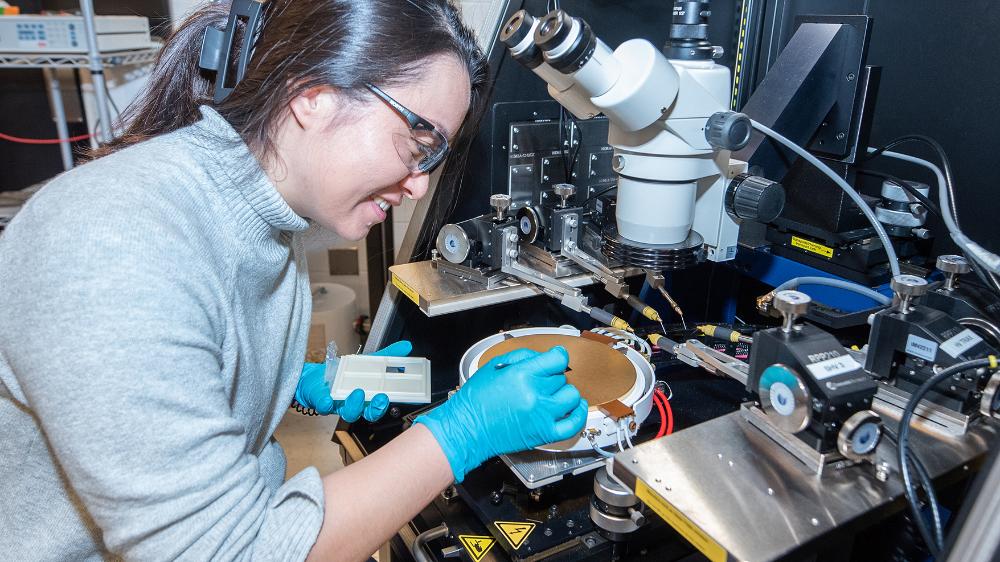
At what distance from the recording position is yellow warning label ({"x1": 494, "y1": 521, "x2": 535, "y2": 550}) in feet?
2.75

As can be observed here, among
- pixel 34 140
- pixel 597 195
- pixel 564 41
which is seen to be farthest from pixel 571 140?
pixel 34 140

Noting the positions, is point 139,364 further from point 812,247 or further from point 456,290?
point 812,247

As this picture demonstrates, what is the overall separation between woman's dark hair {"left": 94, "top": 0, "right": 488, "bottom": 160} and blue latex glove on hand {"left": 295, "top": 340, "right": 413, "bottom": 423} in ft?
1.50

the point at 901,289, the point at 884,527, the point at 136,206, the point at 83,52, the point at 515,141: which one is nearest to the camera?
the point at 136,206

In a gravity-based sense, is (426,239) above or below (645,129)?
below

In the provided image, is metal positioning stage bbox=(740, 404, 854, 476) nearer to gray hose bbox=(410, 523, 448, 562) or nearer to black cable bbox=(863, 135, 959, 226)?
gray hose bbox=(410, 523, 448, 562)

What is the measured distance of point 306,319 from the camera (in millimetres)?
1117

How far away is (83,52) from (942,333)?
250 centimetres

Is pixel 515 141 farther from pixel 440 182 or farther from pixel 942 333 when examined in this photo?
pixel 942 333

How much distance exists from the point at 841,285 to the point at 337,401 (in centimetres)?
89

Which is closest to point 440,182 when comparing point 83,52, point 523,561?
point 523,561

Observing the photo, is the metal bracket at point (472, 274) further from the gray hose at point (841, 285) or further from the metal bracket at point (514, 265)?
the gray hose at point (841, 285)

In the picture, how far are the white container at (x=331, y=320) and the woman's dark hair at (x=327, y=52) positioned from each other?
1.82m

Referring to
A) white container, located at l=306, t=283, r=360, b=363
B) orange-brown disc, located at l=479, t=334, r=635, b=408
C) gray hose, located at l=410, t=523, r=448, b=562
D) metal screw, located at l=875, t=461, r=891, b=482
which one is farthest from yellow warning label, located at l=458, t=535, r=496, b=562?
white container, located at l=306, t=283, r=360, b=363
